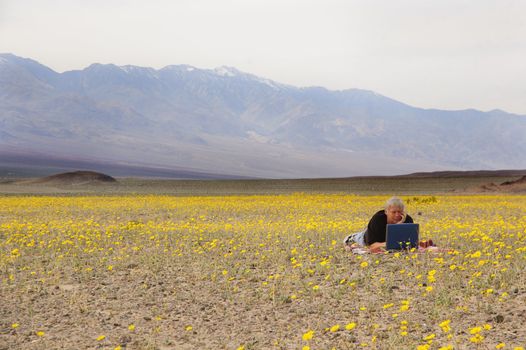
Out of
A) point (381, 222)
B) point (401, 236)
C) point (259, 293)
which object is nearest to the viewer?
point (259, 293)

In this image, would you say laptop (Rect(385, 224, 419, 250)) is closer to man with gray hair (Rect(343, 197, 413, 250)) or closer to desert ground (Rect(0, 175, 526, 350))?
man with gray hair (Rect(343, 197, 413, 250))

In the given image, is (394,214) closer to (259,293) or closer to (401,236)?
(401,236)

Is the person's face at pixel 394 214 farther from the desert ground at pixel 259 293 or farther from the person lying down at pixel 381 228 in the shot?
the desert ground at pixel 259 293

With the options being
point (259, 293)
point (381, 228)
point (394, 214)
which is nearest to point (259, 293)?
point (259, 293)

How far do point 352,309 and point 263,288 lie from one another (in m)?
1.90

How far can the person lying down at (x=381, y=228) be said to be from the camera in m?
11.3

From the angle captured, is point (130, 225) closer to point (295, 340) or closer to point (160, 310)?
point (160, 310)

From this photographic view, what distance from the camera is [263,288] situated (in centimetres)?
1003

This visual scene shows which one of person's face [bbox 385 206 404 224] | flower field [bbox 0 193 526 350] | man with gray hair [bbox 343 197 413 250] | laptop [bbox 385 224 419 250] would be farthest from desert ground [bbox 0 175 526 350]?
person's face [bbox 385 206 404 224]

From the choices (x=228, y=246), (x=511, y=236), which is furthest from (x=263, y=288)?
(x=511, y=236)

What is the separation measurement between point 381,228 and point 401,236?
1.46 feet

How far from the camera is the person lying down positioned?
36.9ft

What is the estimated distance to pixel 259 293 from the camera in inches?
380

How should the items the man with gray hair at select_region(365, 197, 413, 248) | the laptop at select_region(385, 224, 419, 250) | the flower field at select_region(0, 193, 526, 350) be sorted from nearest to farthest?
the flower field at select_region(0, 193, 526, 350) → the man with gray hair at select_region(365, 197, 413, 248) → the laptop at select_region(385, 224, 419, 250)
